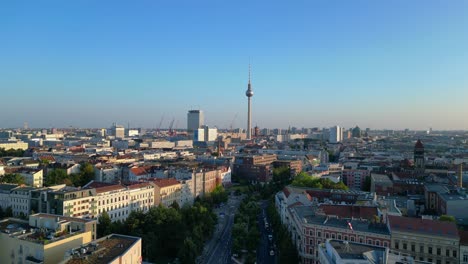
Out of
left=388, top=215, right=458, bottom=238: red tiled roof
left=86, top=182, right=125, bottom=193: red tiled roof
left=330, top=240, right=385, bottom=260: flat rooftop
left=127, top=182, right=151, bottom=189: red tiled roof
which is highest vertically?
left=330, top=240, right=385, bottom=260: flat rooftop

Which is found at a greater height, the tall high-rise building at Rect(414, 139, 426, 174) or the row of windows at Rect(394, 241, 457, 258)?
the tall high-rise building at Rect(414, 139, 426, 174)

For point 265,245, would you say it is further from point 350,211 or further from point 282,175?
point 282,175

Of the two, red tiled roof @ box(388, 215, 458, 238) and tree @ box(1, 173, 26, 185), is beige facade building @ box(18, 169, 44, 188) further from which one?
red tiled roof @ box(388, 215, 458, 238)

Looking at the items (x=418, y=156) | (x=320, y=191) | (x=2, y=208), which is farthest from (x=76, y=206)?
(x=418, y=156)

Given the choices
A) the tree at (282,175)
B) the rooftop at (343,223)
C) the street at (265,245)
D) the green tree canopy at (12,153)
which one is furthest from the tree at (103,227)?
the green tree canopy at (12,153)

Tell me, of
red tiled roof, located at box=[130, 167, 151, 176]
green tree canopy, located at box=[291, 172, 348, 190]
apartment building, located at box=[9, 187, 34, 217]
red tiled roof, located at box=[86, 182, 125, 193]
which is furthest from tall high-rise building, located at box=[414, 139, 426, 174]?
apartment building, located at box=[9, 187, 34, 217]
